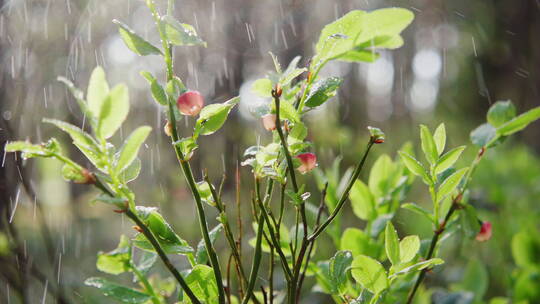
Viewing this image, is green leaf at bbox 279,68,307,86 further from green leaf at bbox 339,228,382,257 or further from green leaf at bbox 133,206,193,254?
green leaf at bbox 339,228,382,257

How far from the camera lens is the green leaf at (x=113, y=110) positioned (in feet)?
1.31

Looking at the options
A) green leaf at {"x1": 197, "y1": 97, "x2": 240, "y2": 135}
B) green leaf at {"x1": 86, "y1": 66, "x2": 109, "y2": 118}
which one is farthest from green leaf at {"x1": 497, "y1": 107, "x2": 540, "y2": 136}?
green leaf at {"x1": 86, "y1": 66, "x2": 109, "y2": 118}

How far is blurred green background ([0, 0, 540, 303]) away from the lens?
52.5 inches

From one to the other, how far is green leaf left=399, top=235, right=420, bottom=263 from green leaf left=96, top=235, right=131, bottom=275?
27 centimetres

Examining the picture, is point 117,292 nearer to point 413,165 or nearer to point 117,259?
point 117,259

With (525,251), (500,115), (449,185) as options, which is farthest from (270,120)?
(525,251)

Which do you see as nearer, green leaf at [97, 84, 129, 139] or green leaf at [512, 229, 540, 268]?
green leaf at [97, 84, 129, 139]

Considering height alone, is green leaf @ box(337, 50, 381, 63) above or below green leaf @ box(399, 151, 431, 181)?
above

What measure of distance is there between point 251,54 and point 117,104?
4257 millimetres

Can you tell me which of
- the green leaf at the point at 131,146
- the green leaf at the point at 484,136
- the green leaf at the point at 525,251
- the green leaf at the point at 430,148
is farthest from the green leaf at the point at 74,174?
the green leaf at the point at 525,251

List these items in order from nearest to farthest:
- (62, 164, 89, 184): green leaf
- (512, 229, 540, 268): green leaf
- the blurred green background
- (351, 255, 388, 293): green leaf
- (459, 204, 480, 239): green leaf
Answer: (62, 164, 89, 184): green leaf < (351, 255, 388, 293): green leaf < (459, 204, 480, 239): green leaf < (512, 229, 540, 268): green leaf < the blurred green background

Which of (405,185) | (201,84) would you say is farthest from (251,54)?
(405,185)

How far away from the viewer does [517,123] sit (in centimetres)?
57

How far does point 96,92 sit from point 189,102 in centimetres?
7
